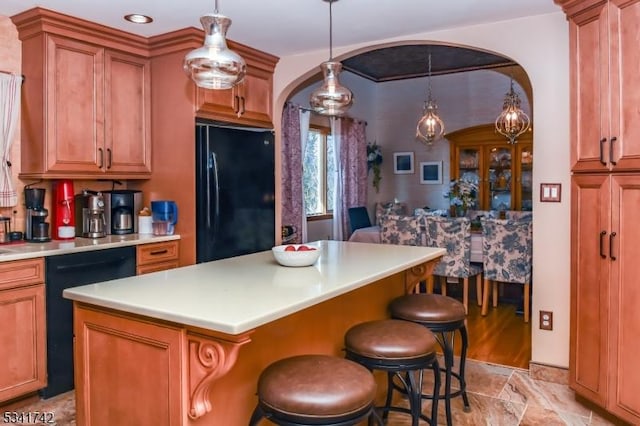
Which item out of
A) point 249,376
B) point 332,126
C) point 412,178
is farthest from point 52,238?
point 412,178

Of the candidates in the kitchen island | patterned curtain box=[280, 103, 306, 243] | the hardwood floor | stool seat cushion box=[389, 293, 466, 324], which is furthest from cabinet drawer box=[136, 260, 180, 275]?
the hardwood floor

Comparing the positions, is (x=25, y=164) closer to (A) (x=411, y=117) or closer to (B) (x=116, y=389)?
(B) (x=116, y=389)

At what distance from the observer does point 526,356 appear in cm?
369

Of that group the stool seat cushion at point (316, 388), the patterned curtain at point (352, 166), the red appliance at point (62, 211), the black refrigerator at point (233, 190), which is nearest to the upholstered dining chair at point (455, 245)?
the black refrigerator at point (233, 190)

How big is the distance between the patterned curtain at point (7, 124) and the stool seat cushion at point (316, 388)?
2404 millimetres

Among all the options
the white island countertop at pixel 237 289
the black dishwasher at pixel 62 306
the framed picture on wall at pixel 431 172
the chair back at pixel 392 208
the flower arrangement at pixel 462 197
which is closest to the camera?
the white island countertop at pixel 237 289

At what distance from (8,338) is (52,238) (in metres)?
0.83

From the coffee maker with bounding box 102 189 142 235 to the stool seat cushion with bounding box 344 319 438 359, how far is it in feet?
7.29

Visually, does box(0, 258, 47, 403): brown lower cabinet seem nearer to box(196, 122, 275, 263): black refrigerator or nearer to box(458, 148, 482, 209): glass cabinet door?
Result: box(196, 122, 275, 263): black refrigerator

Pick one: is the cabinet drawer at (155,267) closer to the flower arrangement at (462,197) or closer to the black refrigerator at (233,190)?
the black refrigerator at (233,190)

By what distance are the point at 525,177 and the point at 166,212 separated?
5.17 meters

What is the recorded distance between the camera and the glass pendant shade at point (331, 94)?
259cm

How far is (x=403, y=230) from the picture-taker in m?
5.20

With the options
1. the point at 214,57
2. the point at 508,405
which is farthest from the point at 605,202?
the point at 214,57
